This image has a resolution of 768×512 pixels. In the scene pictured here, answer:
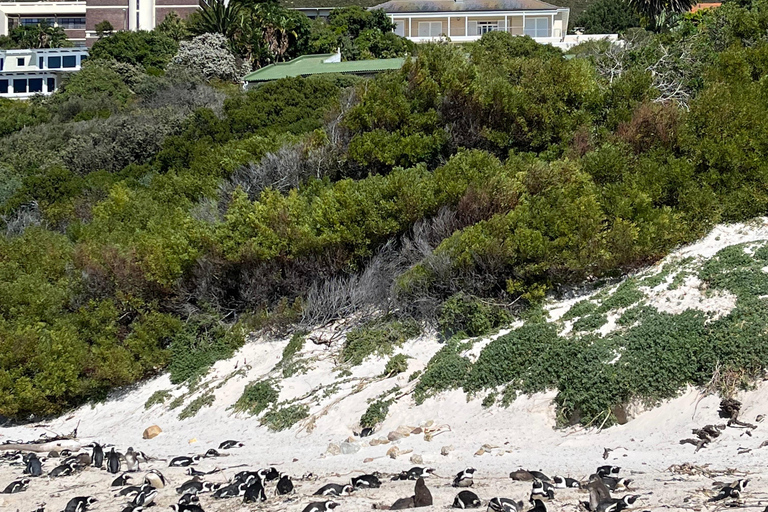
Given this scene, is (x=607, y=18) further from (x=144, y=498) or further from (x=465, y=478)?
(x=144, y=498)

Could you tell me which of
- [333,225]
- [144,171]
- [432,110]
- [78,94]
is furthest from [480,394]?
[78,94]

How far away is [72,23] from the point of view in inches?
2943

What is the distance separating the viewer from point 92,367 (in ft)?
49.5

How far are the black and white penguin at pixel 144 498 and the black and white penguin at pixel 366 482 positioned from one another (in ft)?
7.01

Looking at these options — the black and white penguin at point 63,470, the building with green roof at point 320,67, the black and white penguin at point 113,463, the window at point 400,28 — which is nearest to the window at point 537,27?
the window at point 400,28

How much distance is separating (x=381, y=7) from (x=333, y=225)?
4184 centimetres

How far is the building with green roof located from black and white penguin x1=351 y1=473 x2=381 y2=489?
95.7ft

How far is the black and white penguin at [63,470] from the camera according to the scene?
10961mm

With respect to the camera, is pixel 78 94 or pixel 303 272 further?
pixel 78 94

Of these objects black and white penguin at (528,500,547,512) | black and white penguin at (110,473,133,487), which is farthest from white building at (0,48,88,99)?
black and white penguin at (528,500,547,512)

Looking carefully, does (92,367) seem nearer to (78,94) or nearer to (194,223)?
(194,223)

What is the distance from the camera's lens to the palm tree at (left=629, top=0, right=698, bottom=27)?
32.4 metres

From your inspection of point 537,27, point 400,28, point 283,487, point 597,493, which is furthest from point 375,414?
point 400,28

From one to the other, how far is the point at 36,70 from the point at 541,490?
171 ft
